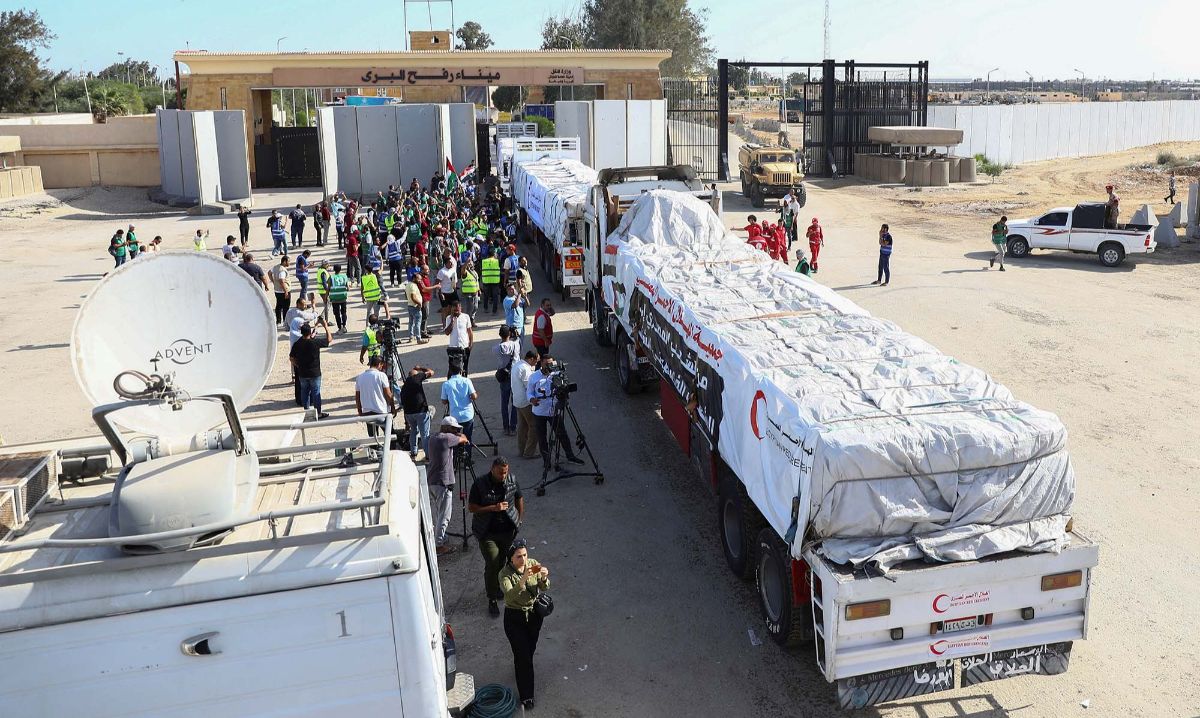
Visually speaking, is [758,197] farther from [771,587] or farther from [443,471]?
[771,587]

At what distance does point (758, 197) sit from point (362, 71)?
75.6ft

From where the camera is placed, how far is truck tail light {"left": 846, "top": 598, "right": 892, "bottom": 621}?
681cm

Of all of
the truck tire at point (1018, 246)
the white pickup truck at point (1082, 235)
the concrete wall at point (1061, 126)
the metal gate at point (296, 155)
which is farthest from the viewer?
the concrete wall at point (1061, 126)

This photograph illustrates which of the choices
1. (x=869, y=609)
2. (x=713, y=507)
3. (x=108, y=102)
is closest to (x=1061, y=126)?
(x=713, y=507)

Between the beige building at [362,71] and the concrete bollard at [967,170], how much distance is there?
679 inches

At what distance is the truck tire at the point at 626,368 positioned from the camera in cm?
1509

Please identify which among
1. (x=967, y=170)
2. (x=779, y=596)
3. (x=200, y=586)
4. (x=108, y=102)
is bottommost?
(x=779, y=596)

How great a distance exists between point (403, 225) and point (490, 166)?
20.9 metres

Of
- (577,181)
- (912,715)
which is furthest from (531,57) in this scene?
(912,715)

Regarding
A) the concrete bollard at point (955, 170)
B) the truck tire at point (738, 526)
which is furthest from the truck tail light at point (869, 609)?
the concrete bollard at point (955, 170)

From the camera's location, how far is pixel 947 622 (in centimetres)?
706

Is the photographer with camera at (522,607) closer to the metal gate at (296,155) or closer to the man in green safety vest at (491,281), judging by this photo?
the man in green safety vest at (491,281)

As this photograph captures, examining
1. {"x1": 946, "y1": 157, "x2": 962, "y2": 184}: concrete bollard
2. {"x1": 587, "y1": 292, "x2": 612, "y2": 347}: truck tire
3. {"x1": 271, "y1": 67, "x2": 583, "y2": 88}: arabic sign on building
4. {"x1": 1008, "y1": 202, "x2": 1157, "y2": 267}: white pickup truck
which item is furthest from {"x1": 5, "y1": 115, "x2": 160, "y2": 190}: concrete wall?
{"x1": 1008, "y1": 202, "x2": 1157, "y2": 267}: white pickup truck

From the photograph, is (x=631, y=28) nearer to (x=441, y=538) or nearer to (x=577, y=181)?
(x=577, y=181)
